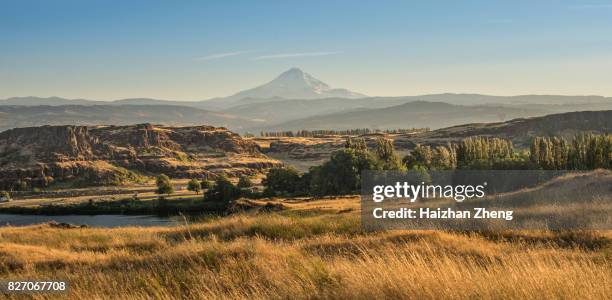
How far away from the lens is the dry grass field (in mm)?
8688

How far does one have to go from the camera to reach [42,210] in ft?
394

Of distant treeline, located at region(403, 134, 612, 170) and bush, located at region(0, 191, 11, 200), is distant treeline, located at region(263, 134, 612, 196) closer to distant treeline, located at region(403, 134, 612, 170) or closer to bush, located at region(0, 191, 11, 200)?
distant treeline, located at region(403, 134, 612, 170)

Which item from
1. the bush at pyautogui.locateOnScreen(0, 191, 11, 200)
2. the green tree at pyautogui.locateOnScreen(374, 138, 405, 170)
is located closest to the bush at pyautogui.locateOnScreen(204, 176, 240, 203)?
the green tree at pyautogui.locateOnScreen(374, 138, 405, 170)

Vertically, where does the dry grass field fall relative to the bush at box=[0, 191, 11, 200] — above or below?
above

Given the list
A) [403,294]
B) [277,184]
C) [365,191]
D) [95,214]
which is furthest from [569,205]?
[95,214]

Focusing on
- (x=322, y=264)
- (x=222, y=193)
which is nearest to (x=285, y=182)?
(x=222, y=193)

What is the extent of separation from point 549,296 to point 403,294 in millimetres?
2114

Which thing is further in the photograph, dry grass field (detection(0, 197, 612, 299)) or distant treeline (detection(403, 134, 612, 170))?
distant treeline (detection(403, 134, 612, 170))

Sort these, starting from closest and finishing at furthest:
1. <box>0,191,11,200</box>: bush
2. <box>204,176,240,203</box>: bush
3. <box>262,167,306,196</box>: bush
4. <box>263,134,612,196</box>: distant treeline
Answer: <box>263,134,612,196</box>: distant treeline, <box>204,176,240,203</box>: bush, <box>262,167,306,196</box>: bush, <box>0,191,11,200</box>: bush

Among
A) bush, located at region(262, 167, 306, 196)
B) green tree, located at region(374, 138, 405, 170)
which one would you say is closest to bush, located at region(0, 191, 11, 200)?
bush, located at region(262, 167, 306, 196)

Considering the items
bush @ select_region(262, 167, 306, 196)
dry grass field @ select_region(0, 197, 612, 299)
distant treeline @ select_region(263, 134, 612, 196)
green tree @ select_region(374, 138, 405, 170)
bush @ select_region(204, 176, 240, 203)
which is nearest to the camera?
dry grass field @ select_region(0, 197, 612, 299)

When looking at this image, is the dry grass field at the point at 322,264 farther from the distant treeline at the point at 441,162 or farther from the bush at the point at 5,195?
the bush at the point at 5,195

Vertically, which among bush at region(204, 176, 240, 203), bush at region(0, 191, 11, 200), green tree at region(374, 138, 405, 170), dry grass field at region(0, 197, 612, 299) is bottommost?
bush at region(0, 191, 11, 200)

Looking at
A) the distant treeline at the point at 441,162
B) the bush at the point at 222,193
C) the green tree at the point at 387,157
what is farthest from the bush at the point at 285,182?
the green tree at the point at 387,157
